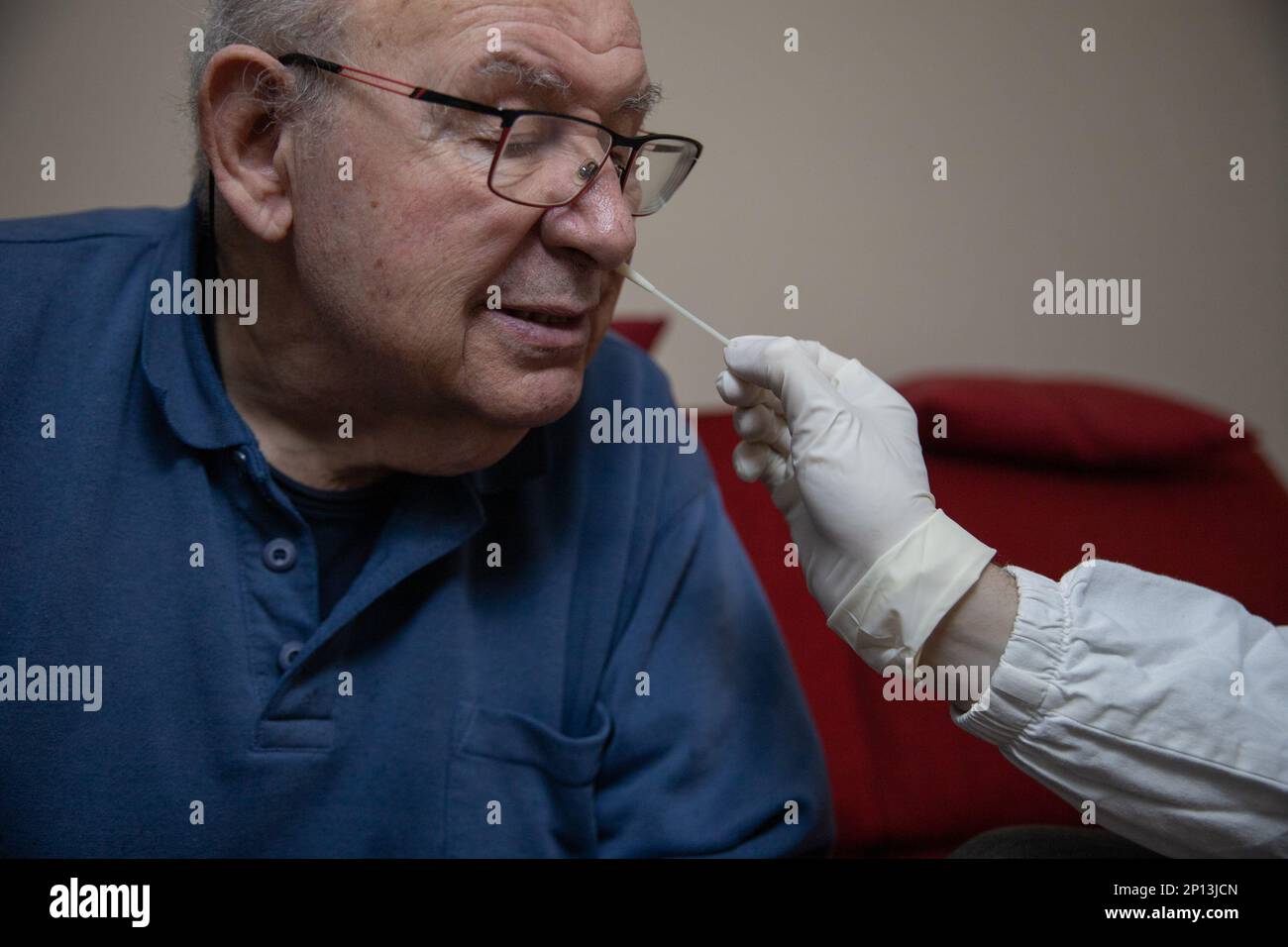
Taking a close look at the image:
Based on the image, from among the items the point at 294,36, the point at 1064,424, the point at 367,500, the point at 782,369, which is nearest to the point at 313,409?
the point at 367,500

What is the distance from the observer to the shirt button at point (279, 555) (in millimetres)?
942

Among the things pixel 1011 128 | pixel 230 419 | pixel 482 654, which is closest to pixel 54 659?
pixel 230 419

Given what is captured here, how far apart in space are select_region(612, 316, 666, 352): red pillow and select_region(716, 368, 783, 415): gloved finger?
571 millimetres

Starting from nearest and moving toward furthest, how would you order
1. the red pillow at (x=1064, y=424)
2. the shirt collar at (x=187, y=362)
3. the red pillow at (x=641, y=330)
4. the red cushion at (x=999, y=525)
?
the shirt collar at (x=187, y=362) → the red cushion at (x=999, y=525) → the red pillow at (x=1064, y=424) → the red pillow at (x=641, y=330)

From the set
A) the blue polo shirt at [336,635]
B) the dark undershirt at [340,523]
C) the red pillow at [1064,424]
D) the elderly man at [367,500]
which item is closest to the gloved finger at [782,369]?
the elderly man at [367,500]

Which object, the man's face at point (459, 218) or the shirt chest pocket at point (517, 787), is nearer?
the man's face at point (459, 218)

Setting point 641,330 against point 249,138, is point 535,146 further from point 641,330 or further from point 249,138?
point 641,330

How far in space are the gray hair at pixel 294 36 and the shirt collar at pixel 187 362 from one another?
0.13 meters

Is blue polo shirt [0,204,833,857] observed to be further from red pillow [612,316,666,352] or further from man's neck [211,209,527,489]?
red pillow [612,316,666,352]

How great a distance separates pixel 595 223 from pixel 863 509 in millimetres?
324

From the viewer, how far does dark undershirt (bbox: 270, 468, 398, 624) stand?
3.28 ft

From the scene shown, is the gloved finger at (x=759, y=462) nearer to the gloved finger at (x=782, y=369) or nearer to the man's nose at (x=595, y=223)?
the gloved finger at (x=782, y=369)

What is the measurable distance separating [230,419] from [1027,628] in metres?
0.70
